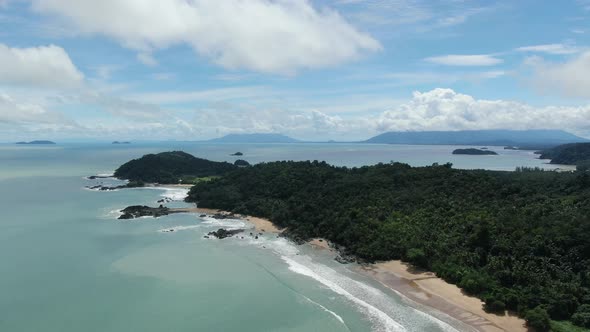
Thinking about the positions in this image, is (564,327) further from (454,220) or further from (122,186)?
(122,186)

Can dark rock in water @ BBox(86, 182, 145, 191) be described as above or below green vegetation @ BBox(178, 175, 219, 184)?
below

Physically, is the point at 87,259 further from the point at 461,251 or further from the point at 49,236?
the point at 461,251

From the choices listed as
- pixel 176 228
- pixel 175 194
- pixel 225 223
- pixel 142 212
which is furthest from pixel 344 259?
pixel 175 194

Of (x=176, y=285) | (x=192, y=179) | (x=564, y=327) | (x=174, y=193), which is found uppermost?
(x=192, y=179)

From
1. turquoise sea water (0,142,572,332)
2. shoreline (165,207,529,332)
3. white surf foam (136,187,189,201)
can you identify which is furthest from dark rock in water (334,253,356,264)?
white surf foam (136,187,189,201)

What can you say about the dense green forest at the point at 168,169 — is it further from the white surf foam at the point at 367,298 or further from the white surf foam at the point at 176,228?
the white surf foam at the point at 367,298

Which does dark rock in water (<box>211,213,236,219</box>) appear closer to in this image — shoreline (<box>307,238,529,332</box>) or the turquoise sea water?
the turquoise sea water

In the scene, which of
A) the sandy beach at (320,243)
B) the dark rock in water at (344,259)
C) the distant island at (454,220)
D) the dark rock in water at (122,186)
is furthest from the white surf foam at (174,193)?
the dark rock in water at (344,259)
